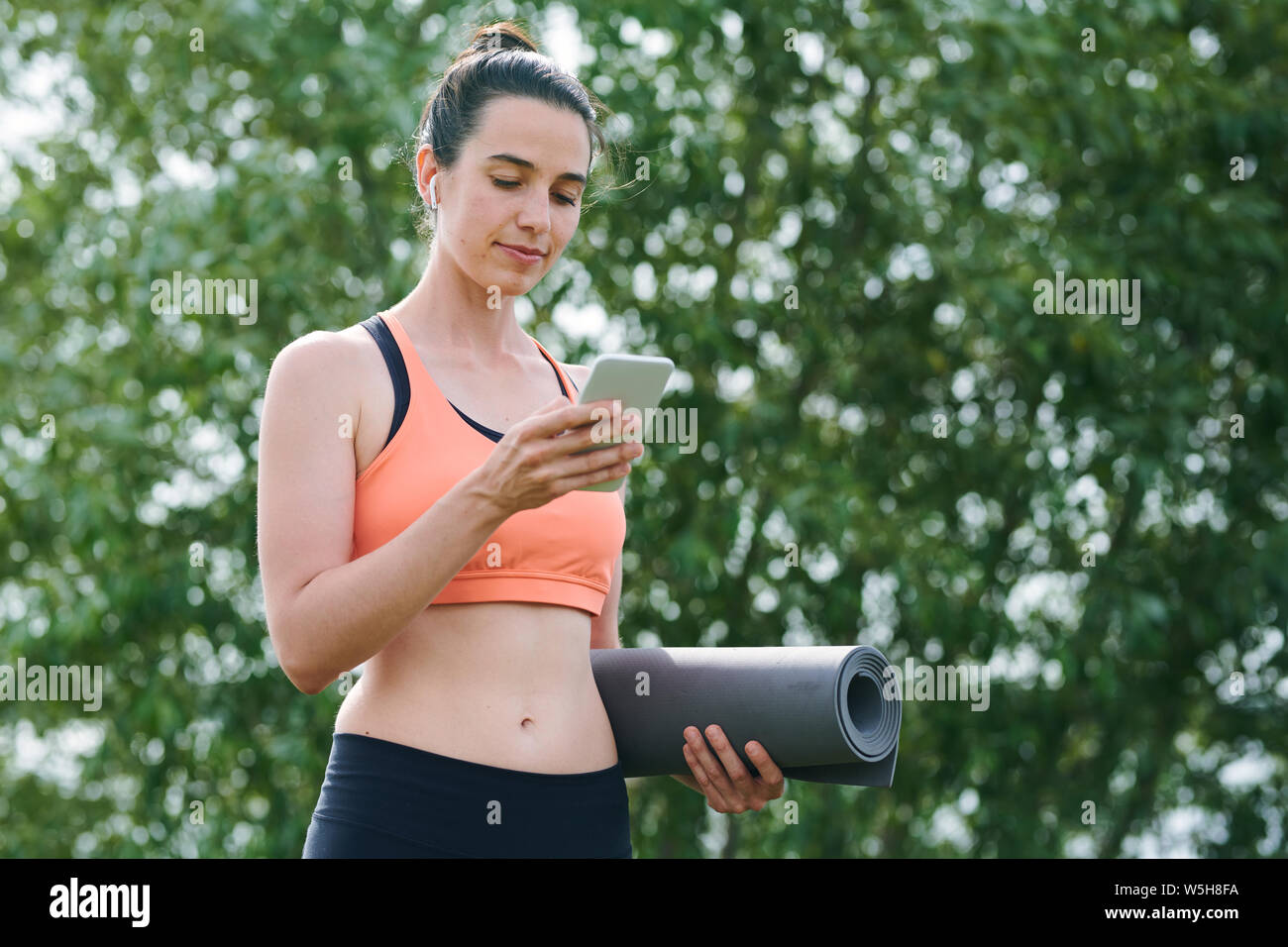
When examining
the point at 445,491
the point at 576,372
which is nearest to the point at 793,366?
the point at 576,372

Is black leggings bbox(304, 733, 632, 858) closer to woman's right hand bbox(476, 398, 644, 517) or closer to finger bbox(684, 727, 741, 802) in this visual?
finger bbox(684, 727, 741, 802)

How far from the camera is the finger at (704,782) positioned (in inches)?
75.3

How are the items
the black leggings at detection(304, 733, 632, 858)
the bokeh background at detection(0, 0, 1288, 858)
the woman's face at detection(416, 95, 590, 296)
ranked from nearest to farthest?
the black leggings at detection(304, 733, 632, 858)
the woman's face at detection(416, 95, 590, 296)
the bokeh background at detection(0, 0, 1288, 858)

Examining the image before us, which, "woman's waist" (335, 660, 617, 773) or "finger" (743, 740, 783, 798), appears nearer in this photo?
"woman's waist" (335, 660, 617, 773)

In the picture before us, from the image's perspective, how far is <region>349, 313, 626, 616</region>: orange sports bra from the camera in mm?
1651

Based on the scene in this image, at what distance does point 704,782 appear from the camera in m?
1.94

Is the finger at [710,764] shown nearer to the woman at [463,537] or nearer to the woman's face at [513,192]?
the woman at [463,537]

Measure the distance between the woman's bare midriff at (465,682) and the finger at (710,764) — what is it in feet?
0.65

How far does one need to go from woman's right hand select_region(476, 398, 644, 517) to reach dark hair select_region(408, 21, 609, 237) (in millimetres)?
505

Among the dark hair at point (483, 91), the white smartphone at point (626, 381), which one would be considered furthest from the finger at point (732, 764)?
the dark hair at point (483, 91)

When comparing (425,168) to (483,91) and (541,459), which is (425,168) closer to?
(483,91)

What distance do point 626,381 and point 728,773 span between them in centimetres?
66

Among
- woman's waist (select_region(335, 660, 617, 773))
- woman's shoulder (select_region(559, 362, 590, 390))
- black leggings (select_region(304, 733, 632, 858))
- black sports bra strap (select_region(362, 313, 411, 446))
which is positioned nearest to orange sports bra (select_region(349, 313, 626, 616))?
black sports bra strap (select_region(362, 313, 411, 446))

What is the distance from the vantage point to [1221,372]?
18.0 ft
